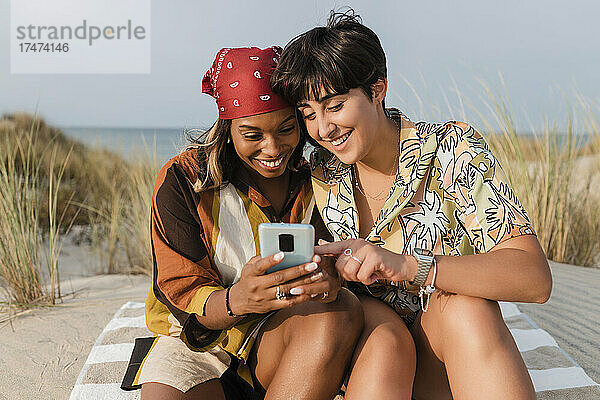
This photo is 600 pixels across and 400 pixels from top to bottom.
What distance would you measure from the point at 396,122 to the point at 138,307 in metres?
2.14

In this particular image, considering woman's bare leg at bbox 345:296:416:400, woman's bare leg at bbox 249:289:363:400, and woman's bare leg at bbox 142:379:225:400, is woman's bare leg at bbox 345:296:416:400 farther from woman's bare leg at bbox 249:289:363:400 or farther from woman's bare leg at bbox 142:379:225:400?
woman's bare leg at bbox 142:379:225:400

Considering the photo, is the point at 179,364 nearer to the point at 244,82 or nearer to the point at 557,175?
the point at 244,82

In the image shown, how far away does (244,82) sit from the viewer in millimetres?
2109

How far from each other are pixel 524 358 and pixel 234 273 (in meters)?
1.57

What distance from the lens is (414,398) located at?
2189mm

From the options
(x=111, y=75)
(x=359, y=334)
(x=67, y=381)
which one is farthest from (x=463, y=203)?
(x=111, y=75)

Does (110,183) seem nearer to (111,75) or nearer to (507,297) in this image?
(507,297)

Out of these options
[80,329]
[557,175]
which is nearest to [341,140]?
[80,329]

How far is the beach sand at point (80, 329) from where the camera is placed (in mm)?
2926

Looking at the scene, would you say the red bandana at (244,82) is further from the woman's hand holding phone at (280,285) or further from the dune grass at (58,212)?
the dune grass at (58,212)

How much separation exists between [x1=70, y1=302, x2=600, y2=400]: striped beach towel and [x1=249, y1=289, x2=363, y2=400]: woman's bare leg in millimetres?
892

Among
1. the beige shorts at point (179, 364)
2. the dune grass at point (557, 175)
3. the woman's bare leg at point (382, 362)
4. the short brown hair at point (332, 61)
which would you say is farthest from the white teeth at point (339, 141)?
the dune grass at point (557, 175)

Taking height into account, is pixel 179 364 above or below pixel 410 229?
below

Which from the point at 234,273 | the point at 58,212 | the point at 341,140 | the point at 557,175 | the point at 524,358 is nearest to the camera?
the point at 341,140
